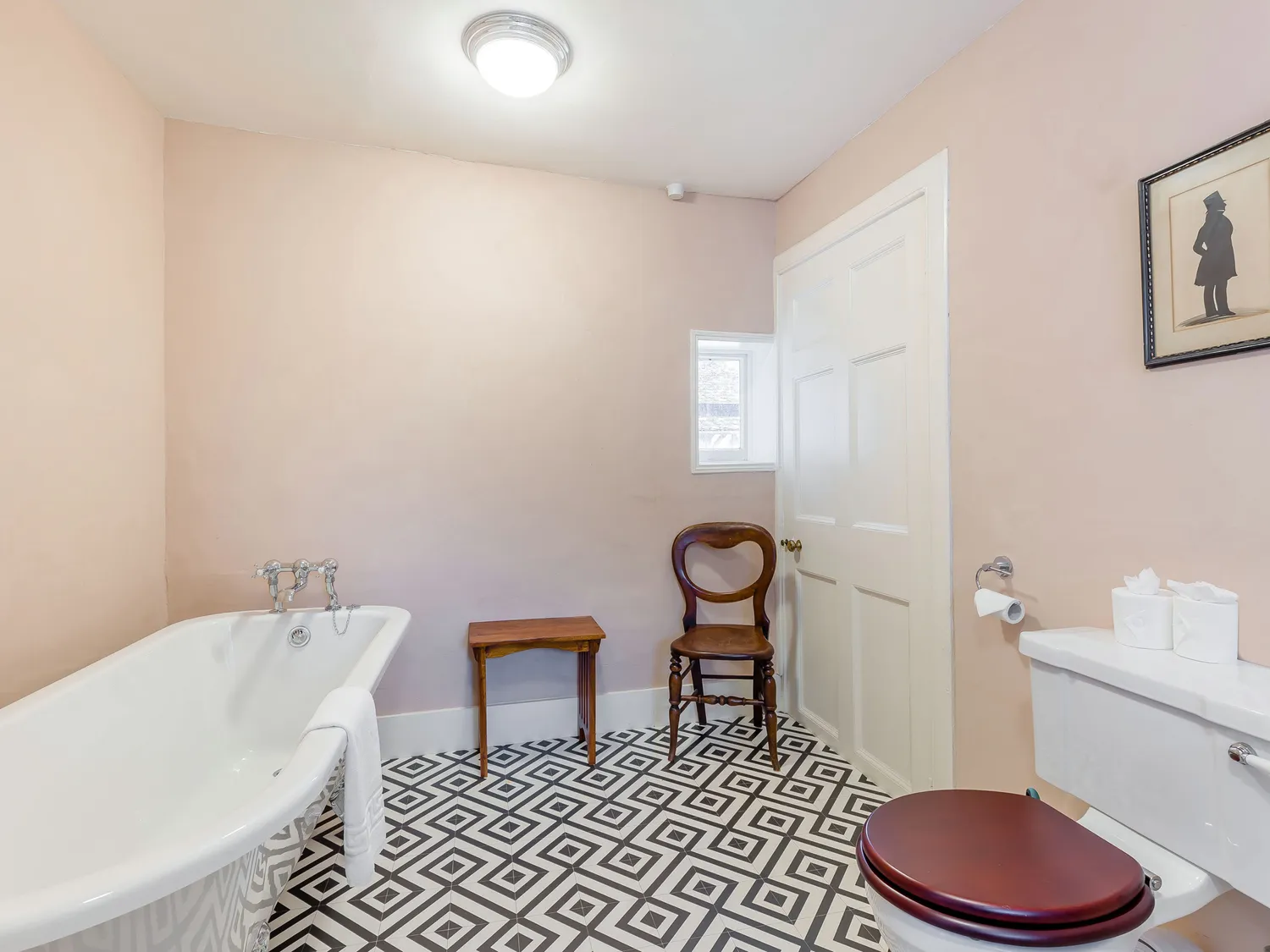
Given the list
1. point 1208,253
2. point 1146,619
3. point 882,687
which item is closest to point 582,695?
point 882,687

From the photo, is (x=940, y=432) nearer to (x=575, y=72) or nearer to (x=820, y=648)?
(x=820, y=648)

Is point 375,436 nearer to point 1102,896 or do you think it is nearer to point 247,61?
point 247,61

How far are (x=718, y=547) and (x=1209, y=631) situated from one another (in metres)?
1.80

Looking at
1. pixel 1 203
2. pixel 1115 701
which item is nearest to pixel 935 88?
pixel 1115 701

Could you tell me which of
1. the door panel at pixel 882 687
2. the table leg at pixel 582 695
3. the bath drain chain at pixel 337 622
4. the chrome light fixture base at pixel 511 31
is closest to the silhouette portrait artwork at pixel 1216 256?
the door panel at pixel 882 687

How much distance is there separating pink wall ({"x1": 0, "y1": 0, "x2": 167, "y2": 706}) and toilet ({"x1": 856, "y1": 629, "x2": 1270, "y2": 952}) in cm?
218

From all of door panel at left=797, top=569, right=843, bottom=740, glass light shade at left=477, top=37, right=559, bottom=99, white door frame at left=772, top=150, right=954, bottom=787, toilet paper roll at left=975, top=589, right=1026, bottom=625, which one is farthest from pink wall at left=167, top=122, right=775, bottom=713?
toilet paper roll at left=975, top=589, right=1026, bottom=625

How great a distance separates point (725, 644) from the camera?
2.52m

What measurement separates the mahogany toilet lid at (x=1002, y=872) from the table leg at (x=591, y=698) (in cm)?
137

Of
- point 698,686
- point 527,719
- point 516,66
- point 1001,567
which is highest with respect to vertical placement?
point 516,66

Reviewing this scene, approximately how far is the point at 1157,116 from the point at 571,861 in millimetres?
2417

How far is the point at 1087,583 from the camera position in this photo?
1.53 metres

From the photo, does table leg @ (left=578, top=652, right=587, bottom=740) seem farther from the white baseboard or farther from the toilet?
the toilet

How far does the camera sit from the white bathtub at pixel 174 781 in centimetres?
83
